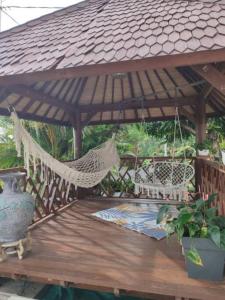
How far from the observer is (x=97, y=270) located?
2143 mm

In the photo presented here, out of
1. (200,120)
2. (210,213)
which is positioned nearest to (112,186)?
(200,120)

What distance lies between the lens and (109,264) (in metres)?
2.25

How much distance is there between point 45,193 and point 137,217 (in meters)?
1.35

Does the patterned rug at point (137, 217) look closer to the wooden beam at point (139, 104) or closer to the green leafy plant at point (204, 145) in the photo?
the green leafy plant at point (204, 145)

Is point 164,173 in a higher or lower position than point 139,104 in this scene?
lower

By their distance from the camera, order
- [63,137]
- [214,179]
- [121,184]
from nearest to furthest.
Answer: [214,179] → [121,184] → [63,137]

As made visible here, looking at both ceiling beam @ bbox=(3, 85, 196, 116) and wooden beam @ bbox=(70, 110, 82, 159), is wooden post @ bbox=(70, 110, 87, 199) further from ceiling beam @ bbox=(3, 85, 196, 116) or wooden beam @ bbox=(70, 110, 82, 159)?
ceiling beam @ bbox=(3, 85, 196, 116)

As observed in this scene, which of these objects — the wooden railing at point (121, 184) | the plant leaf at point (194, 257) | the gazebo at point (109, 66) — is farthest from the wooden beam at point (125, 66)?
the wooden railing at point (121, 184)

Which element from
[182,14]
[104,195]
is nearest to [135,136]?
[104,195]

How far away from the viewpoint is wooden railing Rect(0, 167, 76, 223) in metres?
3.45

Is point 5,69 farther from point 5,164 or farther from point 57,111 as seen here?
point 5,164

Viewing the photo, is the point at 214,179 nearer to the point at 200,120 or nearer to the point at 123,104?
the point at 200,120

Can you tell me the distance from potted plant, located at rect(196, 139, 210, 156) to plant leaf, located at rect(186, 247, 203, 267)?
262 cm

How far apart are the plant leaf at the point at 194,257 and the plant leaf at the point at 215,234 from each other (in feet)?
0.49
